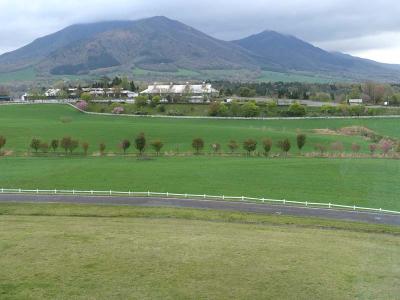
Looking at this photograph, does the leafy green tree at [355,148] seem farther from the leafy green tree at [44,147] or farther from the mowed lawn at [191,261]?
the leafy green tree at [44,147]

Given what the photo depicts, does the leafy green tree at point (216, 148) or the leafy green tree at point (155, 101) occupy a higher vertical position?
the leafy green tree at point (155, 101)

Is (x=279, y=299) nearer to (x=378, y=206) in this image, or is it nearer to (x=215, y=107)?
(x=378, y=206)

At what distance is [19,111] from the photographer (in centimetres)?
11550

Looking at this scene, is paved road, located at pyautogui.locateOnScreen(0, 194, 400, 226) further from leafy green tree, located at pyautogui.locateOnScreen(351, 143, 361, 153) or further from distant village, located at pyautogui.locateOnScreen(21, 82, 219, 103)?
distant village, located at pyautogui.locateOnScreen(21, 82, 219, 103)

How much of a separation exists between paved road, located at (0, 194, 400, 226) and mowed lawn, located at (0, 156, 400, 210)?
2.89 meters

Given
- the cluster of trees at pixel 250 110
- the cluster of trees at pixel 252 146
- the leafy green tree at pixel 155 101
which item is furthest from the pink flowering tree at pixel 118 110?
the cluster of trees at pixel 252 146

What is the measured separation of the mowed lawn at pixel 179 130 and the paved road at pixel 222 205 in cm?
2799

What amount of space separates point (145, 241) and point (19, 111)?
102696 millimetres

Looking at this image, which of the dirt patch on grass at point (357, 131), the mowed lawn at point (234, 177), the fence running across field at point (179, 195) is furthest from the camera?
the dirt patch on grass at point (357, 131)

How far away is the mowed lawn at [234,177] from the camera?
123 feet

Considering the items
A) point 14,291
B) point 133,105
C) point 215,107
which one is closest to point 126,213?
point 14,291

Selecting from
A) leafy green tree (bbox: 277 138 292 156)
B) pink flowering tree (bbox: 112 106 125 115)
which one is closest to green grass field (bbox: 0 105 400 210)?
leafy green tree (bbox: 277 138 292 156)

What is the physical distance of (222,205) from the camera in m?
33.8

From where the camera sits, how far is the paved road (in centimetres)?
3020
